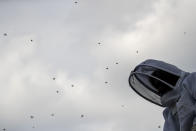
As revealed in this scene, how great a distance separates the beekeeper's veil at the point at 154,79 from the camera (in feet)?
25.8

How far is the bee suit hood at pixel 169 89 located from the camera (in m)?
6.73

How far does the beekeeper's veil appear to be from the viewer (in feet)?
25.8

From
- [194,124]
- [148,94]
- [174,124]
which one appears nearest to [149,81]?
[148,94]

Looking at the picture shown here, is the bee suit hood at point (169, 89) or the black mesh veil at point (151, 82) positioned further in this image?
the black mesh veil at point (151, 82)

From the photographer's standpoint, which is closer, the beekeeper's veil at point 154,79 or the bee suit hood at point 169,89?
the bee suit hood at point 169,89

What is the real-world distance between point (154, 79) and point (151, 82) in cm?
17

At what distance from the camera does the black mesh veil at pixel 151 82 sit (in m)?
7.89

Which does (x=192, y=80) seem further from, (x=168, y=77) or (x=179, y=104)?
(x=168, y=77)

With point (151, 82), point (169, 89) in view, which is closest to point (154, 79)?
point (151, 82)

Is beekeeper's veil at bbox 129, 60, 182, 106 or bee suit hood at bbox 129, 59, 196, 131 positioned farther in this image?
beekeeper's veil at bbox 129, 60, 182, 106

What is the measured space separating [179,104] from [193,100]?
0.79 feet

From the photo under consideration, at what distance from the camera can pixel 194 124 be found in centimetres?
650

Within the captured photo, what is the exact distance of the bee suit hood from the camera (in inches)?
265

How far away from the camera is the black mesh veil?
7895 millimetres
